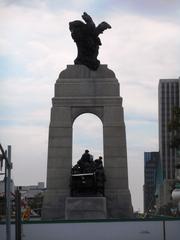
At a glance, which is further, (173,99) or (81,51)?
(173,99)

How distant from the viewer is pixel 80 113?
4012cm

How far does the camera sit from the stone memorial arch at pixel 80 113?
39312 mm

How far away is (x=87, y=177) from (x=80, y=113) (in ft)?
15.2

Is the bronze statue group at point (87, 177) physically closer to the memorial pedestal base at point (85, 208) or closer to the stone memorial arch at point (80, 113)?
the memorial pedestal base at point (85, 208)

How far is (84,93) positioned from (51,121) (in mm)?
2492

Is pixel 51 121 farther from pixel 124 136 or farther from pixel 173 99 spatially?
pixel 173 99

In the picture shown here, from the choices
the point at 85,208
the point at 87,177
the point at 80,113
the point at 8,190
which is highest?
the point at 80,113

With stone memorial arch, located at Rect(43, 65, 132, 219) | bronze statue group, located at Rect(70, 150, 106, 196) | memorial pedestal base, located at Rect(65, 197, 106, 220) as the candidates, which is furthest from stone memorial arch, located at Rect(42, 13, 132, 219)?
memorial pedestal base, located at Rect(65, 197, 106, 220)

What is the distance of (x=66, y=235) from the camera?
26484 millimetres

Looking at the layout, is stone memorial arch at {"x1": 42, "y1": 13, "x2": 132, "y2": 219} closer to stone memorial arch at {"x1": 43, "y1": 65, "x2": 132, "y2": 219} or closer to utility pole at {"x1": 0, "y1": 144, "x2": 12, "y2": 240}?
stone memorial arch at {"x1": 43, "y1": 65, "x2": 132, "y2": 219}

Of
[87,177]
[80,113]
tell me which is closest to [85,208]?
[87,177]

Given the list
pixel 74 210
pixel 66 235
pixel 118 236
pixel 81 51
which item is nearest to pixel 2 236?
pixel 66 235

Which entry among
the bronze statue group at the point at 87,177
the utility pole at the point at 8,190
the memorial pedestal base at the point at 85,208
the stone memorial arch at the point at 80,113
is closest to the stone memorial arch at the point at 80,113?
the stone memorial arch at the point at 80,113

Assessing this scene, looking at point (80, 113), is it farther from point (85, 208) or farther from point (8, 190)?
point (8, 190)
